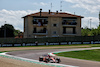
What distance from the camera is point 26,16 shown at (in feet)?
281

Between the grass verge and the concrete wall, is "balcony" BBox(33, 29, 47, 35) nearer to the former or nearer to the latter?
the concrete wall

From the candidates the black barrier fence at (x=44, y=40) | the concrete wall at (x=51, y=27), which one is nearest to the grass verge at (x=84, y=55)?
the black barrier fence at (x=44, y=40)

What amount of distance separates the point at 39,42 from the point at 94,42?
19.3 meters

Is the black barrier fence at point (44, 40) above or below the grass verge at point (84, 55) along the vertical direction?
above

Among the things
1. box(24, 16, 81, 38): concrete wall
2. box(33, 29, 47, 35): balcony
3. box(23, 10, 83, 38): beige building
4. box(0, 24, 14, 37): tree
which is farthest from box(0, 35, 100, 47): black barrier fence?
box(0, 24, 14, 37): tree

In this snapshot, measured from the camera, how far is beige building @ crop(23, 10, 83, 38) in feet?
273

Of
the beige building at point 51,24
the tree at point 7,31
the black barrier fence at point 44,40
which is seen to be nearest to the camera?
the black barrier fence at point 44,40

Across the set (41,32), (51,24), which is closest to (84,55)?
(41,32)

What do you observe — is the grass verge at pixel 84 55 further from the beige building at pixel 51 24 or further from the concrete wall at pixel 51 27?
Answer: the concrete wall at pixel 51 27

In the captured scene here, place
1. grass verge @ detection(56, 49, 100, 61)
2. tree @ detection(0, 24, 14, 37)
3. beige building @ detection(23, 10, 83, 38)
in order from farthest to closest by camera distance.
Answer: tree @ detection(0, 24, 14, 37) < beige building @ detection(23, 10, 83, 38) < grass verge @ detection(56, 49, 100, 61)

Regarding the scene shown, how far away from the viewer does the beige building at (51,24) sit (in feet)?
273

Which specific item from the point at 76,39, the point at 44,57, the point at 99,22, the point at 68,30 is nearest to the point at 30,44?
the point at 76,39

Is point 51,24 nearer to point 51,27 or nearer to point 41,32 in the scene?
point 51,27

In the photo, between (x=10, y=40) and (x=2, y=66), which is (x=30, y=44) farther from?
(x=2, y=66)
